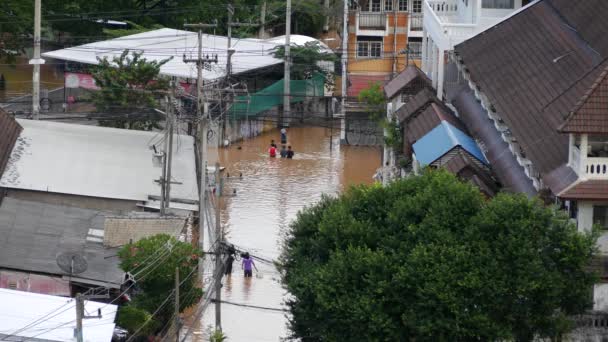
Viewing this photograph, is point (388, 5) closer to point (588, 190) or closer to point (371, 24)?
point (371, 24)

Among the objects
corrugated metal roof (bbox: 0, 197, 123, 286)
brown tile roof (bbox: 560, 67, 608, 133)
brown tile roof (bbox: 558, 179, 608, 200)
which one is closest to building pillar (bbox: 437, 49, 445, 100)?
corrugated metal roof (bbox: 0, 197, 123, 286)

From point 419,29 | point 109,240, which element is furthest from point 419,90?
point 419,29

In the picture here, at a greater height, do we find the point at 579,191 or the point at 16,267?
the point at 579,191

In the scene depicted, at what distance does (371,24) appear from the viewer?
54125 millimetres

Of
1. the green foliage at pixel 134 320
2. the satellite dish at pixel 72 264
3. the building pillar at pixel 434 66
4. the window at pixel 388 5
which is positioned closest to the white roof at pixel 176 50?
the window at pixel 388 5

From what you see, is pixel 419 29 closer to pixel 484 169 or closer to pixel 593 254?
pixel 484 169

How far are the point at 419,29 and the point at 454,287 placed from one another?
1314 inches

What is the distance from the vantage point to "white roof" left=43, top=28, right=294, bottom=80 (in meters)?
49.3

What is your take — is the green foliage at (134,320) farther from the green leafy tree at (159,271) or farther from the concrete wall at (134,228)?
the concrete wall at (134,228)

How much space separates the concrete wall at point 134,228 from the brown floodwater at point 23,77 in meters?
25.1

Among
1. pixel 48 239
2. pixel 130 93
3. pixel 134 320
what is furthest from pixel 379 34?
pixel 134 320

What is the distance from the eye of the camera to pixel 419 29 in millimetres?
54719

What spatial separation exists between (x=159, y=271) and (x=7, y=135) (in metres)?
9.33

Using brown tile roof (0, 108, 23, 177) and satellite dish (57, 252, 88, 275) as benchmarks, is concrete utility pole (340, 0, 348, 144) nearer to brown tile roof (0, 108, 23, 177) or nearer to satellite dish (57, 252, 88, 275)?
brown tile roof (0, 108, 23, 177)
